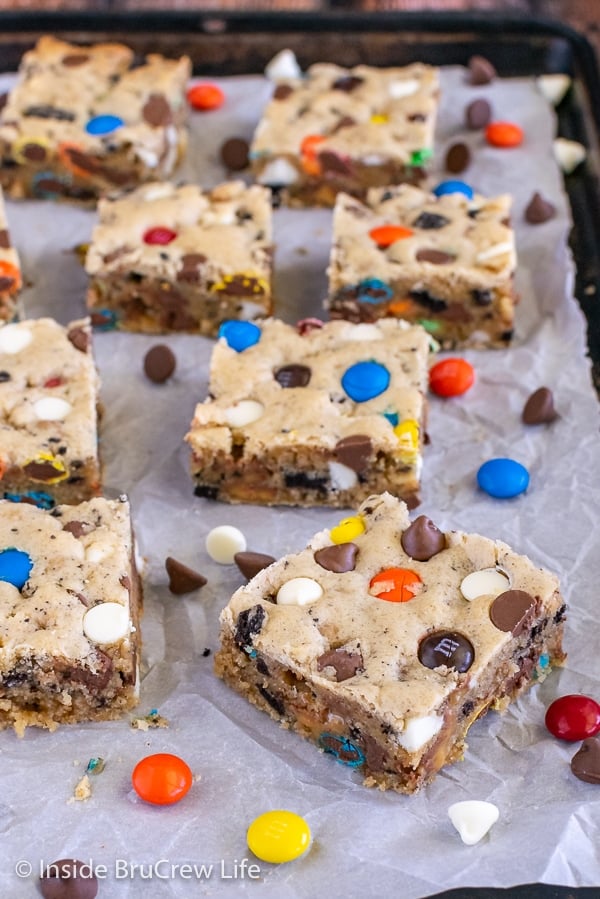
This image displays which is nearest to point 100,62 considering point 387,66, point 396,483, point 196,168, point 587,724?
→ point 196,168

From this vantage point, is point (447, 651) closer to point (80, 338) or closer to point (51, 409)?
point (51, 409)

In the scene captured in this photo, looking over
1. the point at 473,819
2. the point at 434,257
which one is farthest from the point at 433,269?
the point at 473,819

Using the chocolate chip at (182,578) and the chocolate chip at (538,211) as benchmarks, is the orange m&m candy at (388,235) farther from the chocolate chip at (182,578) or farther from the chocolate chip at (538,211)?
the chocolate chip at (182,578)

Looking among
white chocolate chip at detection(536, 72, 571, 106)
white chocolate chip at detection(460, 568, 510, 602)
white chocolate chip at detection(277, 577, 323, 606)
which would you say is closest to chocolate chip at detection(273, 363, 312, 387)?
white chocolate chip at detection(277, 577, 323, 606)

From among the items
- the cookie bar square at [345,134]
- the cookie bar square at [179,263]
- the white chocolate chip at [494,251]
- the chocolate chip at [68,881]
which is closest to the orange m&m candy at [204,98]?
the cookie bar square at [345,134]

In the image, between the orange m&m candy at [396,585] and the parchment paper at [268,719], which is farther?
the orange m&m candy at [396,585]
